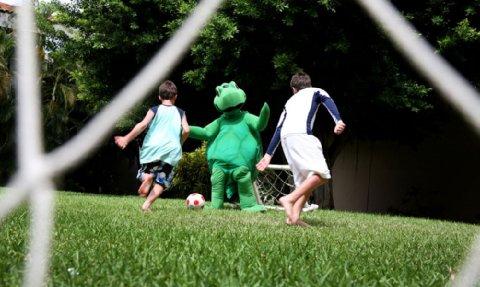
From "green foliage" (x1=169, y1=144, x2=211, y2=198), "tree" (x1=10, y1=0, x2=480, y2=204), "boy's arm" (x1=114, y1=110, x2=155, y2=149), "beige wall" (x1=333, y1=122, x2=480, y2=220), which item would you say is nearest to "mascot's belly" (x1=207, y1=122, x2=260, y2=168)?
"boy's arm" (x1=114, y1=110, x2=155, y2=149)

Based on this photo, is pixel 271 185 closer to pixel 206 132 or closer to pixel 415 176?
pixel 206 132

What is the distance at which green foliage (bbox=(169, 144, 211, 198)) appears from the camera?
11883 millimetres

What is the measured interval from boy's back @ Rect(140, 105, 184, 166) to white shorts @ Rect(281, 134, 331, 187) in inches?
59.2

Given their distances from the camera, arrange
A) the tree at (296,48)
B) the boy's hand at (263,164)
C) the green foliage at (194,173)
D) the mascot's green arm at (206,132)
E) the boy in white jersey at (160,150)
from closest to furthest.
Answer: the boy's hand at (263,164)
the boy in white jersey at (160,150)
the mascot's green arm at (206,132)
the tree at (296,48)
the green foliage at (194,173)

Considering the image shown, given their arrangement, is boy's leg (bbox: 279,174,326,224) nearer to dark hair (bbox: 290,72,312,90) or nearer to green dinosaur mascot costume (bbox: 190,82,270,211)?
dark hair (bbox: 290,72,312,90)

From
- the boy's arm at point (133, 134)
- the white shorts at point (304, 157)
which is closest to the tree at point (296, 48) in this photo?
the boy's arm at point (133, 134)

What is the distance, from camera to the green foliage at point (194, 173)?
11.9 metres

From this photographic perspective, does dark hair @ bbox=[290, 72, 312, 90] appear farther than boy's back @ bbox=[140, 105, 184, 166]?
No

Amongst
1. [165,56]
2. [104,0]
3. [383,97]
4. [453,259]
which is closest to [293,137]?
[453,259]

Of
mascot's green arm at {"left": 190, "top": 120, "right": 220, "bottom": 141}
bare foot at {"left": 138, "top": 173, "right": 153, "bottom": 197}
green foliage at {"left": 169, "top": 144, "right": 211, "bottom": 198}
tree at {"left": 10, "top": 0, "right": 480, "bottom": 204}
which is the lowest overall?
green foliage at {"left": 169, "top": 144, "right": 211, "bottom": 198}

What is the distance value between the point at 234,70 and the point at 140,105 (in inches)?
116

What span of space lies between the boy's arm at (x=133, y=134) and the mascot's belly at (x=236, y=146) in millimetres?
1186

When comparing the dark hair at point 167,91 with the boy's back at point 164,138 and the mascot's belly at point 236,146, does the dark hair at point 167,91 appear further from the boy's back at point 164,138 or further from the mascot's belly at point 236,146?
the mascot's belly at point 236,146

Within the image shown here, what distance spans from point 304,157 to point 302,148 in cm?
8
